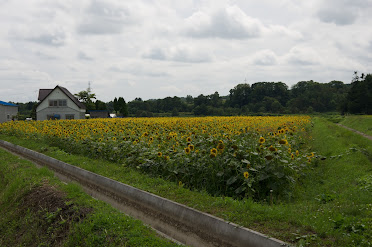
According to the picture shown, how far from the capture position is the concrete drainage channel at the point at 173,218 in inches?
204

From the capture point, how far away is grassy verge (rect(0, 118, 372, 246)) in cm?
→ 478

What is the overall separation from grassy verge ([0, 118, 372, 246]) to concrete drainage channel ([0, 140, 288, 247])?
206 millimetres

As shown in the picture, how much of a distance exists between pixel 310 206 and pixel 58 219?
541 cm

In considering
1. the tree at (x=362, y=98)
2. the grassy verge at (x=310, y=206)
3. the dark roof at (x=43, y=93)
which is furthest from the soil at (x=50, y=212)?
the tree at (x=362, y=98)

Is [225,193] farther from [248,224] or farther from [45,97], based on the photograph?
[45,97]

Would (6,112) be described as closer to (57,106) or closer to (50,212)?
(57,106)

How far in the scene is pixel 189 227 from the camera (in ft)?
20.1

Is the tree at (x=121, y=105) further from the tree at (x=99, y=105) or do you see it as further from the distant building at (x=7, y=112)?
the distant building at (x=7, y=112)

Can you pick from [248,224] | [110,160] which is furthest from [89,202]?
[110,160]

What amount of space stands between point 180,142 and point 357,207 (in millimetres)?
6058

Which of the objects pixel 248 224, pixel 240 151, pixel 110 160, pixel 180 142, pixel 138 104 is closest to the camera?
Answer: pixel 248 224

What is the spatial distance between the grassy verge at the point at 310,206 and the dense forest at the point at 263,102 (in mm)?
53046

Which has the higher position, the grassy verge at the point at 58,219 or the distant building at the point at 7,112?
the distant building at the point at 7,112

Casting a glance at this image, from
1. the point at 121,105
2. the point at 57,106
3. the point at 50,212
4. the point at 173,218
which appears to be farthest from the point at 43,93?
the point at 173,218
